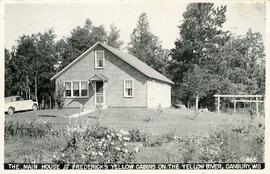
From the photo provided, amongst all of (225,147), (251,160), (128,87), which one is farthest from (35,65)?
(251,160)

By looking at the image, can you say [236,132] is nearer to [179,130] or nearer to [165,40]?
[179,130]

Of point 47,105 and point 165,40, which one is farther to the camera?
point 47,105

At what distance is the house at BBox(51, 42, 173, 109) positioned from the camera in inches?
758

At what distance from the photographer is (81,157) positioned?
25.3 feet

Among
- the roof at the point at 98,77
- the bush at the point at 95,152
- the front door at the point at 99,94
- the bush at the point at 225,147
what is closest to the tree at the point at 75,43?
the roof at the point at 98,77

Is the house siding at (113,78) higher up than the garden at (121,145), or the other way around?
the house siding at (113,78)

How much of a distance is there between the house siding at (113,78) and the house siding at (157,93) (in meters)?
0.61

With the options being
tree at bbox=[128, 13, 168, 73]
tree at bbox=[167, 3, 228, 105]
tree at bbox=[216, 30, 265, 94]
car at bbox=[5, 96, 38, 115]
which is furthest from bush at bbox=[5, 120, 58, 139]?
tree at bbox=[128, 13, 168, 73]

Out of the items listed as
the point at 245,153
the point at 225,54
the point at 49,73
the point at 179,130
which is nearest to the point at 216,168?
the point at 245,153

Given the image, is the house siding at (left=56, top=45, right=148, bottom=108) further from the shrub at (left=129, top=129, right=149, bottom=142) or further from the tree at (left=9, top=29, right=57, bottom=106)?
the shrub at (left=129, top=129, right=149, bottom=142)

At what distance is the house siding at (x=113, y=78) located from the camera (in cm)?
1925

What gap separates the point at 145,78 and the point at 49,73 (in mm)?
7344

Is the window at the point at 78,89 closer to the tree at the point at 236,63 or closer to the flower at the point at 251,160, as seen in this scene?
the tree at the point at 236,63

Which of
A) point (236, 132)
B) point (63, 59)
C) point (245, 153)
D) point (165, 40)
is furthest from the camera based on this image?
point (63, 59)
